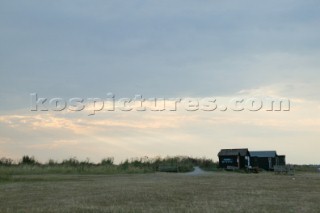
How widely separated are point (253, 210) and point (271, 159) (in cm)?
7907

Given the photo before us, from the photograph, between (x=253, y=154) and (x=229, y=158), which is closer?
(x=229, y=158)

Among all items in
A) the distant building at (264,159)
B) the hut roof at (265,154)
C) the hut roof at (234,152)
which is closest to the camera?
the hut roof at (234,152)

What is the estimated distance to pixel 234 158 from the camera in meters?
86.1

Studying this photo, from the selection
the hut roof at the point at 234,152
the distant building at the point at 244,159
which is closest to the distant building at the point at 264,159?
the distant building at the point at 244,159

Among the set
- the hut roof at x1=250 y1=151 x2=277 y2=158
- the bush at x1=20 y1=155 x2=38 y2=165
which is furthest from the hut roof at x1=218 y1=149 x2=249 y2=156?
the bush at x1=20 y1=155 x2=38 y2=165

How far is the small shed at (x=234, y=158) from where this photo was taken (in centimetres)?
8581

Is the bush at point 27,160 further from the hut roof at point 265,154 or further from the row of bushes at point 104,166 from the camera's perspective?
the hut roof at point 265,154

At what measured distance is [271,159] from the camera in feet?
305

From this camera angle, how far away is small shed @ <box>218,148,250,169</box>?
282 feet

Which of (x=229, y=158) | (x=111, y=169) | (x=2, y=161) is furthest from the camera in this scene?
(x=229, y=158)

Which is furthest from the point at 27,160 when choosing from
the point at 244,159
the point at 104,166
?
the point at 244,159

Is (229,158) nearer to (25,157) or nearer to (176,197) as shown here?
(25,157)

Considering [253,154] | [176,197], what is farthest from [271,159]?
[176,197]

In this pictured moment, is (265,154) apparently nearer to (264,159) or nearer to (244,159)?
(264,159)
